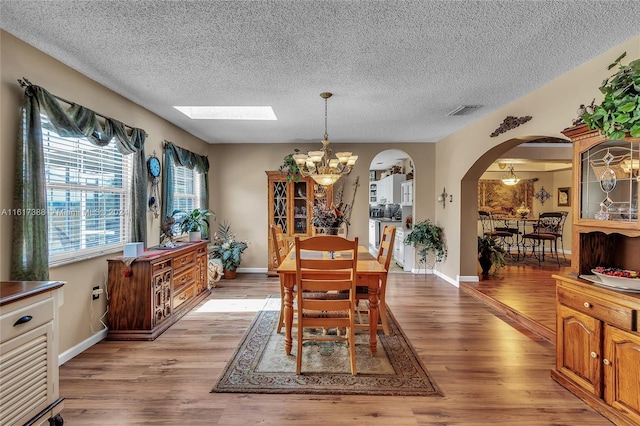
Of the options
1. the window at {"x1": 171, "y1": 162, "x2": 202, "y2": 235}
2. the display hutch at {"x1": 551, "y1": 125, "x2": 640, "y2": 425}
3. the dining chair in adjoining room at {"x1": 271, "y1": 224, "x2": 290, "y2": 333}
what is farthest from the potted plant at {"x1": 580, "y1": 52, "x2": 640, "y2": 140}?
the window at {"x1": 171, "y1": 162, "x2": 202, "y2": 235}

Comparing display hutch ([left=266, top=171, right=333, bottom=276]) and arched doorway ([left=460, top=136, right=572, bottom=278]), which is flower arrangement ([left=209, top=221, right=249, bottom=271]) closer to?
display hutch ([left=266, top=171, right=333, bottom=276])

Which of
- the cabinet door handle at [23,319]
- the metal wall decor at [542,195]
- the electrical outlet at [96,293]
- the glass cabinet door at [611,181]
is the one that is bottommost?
the electrical outlet at [96,293]

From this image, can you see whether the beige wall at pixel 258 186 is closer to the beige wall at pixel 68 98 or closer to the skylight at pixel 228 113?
the skylight at pixel 228 113

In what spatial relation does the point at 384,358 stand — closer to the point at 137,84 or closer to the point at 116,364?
the point at 116,364

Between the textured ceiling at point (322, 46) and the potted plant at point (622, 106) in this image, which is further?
the textured ceiling at point (322, 46)

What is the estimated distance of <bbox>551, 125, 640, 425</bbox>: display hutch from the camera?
1934 mm

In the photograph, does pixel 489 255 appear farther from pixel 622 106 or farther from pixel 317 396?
pixel 317 396

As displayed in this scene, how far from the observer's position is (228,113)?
15.0 feet

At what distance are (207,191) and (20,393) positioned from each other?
4.56 metres

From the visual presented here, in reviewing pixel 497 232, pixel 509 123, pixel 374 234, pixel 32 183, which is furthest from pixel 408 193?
pixel 32 183

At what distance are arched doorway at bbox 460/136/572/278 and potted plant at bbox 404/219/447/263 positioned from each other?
0.60 meters

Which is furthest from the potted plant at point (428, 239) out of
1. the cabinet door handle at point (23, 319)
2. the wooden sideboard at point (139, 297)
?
the cabinet door handle at point (23, 319)

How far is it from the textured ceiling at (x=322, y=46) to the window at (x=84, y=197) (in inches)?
28.5

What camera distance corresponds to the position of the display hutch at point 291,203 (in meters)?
6.00
